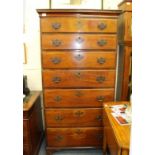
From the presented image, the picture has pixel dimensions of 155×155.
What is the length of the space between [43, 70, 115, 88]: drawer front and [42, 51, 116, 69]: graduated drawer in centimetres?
6

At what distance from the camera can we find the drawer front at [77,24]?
1.76 m

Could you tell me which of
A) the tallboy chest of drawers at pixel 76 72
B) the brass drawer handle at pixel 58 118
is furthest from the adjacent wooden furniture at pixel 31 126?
the brass drawer handle at pixel 58 118

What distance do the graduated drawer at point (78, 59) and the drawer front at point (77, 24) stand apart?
233 millimetres

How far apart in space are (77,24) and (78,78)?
0.56 metres

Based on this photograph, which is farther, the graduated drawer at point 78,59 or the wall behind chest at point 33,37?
the wall behind chest at point 33,37

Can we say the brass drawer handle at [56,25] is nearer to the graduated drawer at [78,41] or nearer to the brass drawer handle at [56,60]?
the graduated drawer at [78,41]

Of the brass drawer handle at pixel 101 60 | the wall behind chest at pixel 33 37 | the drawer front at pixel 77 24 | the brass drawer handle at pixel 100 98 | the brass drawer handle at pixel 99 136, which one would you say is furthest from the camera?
the wall behind chest at pixel 33 37

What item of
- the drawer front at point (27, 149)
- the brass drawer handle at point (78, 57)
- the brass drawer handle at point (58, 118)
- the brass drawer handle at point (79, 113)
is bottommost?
the drawer front at point (27, 149)

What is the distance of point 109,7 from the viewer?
227 cm

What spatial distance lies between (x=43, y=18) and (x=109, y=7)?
0.96 metres
